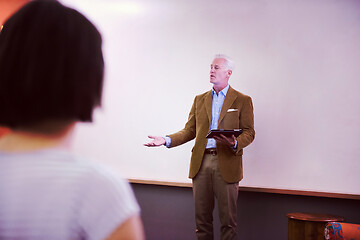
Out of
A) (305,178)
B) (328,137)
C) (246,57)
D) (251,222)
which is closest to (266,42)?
(246,57)

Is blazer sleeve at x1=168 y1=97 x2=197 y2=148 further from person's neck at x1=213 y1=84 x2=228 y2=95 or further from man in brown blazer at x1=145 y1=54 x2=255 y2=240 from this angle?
person's neck at x1=213 y1=84 x2=228 y2=95

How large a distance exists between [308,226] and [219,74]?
1.42 m

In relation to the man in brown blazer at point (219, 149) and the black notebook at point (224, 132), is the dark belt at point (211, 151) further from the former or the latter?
the black notebook at point (224, 132)

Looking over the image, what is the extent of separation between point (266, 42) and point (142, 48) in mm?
1349

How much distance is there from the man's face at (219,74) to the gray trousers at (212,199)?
2.12 ft

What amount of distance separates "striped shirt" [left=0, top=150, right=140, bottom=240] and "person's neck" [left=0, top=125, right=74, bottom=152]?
0.02 meters

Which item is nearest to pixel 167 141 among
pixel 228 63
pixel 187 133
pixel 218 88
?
pixel 187 133

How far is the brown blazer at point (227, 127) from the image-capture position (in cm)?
305

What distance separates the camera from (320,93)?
3.25 meters

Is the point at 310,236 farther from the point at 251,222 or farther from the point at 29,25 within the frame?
the point at 29,25

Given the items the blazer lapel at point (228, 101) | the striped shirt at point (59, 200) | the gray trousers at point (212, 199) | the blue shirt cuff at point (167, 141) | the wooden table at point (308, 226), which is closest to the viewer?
the striped shirt at point (59, 200)

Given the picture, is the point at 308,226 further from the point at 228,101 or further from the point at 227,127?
the point at 228,101

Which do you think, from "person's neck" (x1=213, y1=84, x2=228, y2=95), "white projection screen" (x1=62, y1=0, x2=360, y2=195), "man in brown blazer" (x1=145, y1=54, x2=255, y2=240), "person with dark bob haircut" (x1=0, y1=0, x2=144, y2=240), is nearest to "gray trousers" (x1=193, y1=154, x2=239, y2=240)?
"man in brown blazer" (x1=145, y1=54, x2=255, y2=240)

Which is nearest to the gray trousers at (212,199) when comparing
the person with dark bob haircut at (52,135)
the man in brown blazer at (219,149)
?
the man in brown blazer at (219,149)
